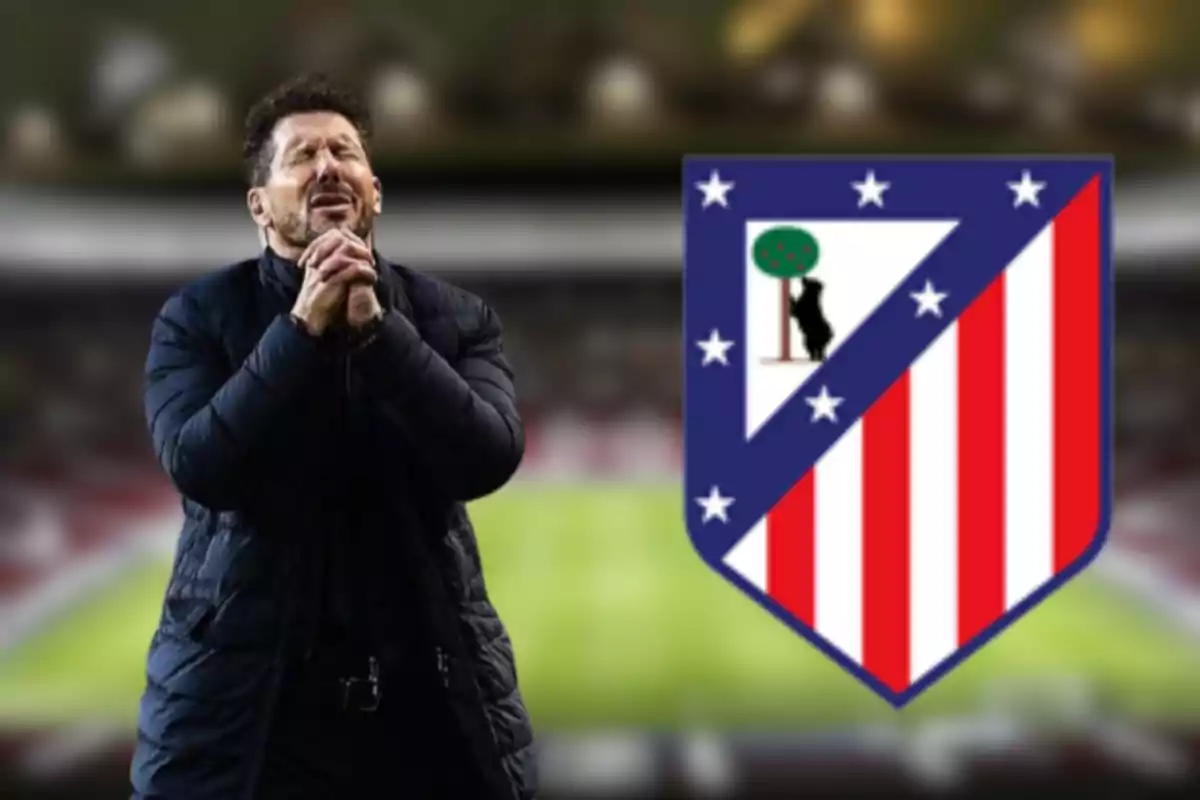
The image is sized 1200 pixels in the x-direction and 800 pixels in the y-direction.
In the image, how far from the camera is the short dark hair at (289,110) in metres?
0.88

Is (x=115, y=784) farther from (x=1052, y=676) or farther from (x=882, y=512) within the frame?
(x=1052, y=676)

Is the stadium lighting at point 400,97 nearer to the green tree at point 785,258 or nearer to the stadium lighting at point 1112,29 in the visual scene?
the green tree at point 785,258

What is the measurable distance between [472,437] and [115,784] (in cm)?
114

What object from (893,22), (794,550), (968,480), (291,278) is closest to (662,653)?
(794,550)

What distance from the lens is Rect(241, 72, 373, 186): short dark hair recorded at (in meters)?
0.88

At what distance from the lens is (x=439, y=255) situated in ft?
5.30

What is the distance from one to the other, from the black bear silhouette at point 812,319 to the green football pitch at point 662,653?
0.84 ft

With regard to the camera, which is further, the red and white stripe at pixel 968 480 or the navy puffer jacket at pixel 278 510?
the red and white stripe at pixel 968 480

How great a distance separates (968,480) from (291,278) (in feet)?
3.17

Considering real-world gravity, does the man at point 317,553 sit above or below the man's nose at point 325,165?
below

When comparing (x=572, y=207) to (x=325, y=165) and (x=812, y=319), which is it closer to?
(x=812, y=319)

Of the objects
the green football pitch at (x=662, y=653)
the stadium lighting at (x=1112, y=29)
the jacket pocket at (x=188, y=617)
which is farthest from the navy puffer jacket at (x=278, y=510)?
the stadium lighting at (x=1112, y=29)

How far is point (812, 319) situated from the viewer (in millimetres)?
1565

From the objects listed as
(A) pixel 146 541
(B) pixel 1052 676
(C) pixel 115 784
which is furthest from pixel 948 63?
(C) pixel 115 784
